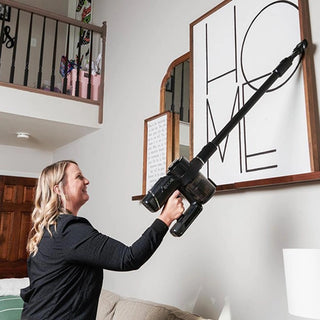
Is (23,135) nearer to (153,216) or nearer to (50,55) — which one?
(50,55)

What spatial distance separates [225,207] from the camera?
1.95 m

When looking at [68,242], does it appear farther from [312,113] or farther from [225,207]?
[312,113]

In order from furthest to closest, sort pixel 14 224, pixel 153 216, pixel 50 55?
pixel 50 55
pixel 14 224
pixel 153 216

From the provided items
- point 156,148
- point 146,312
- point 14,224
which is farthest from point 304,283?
point 14,224

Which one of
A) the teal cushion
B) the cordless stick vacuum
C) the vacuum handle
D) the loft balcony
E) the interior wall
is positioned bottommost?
the teal cushion

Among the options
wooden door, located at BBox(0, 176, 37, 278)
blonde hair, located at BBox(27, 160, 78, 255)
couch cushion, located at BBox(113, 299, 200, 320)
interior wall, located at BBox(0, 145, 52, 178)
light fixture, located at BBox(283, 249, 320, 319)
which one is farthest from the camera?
interior wall, located at BBox(0, 145, 52, 178)

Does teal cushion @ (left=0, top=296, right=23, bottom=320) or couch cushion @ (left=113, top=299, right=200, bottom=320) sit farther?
teal cushion @ (left=0, top=296, right=23, bottom=320)

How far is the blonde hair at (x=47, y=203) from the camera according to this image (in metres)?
1.44

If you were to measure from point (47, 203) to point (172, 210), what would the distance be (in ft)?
1.88

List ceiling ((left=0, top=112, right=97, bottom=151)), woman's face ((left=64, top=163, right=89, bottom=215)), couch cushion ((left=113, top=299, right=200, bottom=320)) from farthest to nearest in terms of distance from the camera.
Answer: ceiling ((left=0, top=112, right=97, bottom=151)) → couch cushion ((left=113, top=299, right=200, bottom=320)) → woman's face ((left=64, top=163, right=89, bottom=215))

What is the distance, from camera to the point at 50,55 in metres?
5.41

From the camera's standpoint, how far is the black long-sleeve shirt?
123 centimetres

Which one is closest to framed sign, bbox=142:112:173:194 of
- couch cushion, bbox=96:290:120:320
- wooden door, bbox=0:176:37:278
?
couch cushion, bbox=96:290:120:320

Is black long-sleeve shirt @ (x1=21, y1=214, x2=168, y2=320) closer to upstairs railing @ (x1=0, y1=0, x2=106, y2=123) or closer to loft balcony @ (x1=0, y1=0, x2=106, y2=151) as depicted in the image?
loft balcony @ (x1=0, y1=0, x2=106, y2=151)
